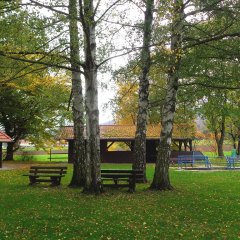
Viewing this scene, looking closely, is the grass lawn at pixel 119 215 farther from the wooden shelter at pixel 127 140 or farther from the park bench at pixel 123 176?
the wooden shelter at pixel 127 140

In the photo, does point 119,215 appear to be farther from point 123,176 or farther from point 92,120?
point 123,176

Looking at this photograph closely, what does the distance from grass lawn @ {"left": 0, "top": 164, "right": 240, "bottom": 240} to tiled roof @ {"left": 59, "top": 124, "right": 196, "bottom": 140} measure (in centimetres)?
1965

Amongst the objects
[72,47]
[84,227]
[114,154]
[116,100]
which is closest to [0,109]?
[114,154]

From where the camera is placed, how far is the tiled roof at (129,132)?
32.3 meters

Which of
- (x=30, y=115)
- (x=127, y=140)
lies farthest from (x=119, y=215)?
(x=30, y=115)

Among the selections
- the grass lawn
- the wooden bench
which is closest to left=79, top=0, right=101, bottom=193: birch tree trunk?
the grass lawn

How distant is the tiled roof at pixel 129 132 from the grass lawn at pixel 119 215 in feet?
64.5

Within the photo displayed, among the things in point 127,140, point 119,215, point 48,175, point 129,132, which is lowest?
point 119,215

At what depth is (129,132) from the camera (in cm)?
3334

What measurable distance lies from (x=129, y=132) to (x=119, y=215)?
24759 millimetres

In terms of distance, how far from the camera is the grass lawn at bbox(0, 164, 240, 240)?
7.09m

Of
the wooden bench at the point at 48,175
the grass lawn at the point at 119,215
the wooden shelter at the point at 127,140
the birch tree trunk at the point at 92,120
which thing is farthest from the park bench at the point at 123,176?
the wooden shelter at the point at 127,140

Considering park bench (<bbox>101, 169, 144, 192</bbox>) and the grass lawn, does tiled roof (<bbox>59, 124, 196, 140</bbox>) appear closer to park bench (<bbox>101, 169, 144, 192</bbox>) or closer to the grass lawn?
park bench (<bbox>101, 169, 144, 192</bbox>)

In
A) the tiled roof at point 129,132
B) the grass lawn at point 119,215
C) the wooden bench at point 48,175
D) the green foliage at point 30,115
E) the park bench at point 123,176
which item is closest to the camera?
the grass lawn at point 119,215
